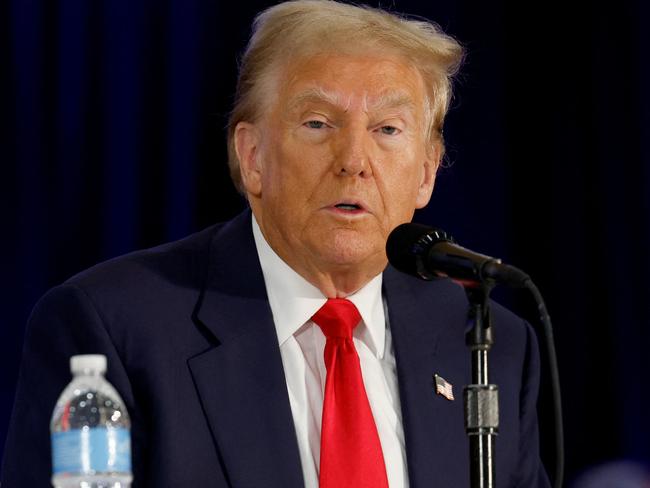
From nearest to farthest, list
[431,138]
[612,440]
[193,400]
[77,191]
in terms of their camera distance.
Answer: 1. [193,400]
2. [431,138]
3. [77,191]
4. [612,440]

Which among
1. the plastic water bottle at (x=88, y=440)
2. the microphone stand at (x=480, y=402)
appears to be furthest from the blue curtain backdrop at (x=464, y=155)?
the microphone stand at (x=480, y=402)

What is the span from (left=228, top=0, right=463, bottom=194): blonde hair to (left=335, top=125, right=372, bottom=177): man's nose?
207 millimetres

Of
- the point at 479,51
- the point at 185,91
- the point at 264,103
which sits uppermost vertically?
the point at 479,51

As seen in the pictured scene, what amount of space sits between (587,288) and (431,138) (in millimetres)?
1201

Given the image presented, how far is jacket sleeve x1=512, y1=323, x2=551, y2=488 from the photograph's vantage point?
299 centimetres

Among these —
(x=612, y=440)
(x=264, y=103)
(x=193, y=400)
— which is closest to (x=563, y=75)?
(x=612, y=440)

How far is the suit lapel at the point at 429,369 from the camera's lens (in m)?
2.78

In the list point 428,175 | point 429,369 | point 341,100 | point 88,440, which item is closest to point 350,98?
point 341,100

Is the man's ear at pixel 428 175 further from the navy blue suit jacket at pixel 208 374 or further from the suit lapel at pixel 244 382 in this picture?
the suit lapel at pixel 244 382

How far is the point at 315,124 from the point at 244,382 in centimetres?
62

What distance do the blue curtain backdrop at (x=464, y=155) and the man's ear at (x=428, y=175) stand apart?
82 centimetres

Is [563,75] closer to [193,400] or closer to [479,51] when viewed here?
[479,51]

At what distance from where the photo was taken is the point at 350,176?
2.77 meters

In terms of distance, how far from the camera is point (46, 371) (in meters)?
2.56
